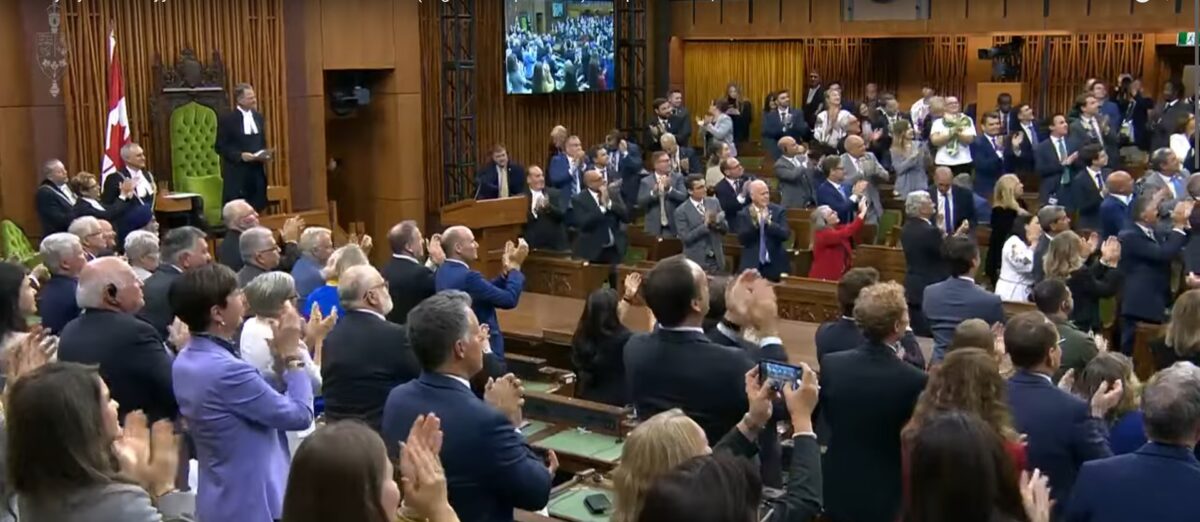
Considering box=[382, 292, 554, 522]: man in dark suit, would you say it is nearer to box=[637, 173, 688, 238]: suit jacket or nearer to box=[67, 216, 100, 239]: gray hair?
box=[67, 216, 100, 239]: gray hair

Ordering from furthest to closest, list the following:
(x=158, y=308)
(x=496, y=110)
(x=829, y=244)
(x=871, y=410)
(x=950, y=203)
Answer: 1. (x=496, y=110)
2. (x=950, y=203)
3. (x=829, y=244)
4. (x=158, y=308)
5. (x=871, y=410)

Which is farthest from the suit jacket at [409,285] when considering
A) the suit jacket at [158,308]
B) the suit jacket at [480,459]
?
the suit jacket at [480,459]

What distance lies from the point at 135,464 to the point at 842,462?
89.2 inches

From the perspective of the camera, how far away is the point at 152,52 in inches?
496

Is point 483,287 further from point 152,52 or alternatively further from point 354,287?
point 152,52

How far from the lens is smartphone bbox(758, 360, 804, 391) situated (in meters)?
3.59

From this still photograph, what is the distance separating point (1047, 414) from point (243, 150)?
9536 mm

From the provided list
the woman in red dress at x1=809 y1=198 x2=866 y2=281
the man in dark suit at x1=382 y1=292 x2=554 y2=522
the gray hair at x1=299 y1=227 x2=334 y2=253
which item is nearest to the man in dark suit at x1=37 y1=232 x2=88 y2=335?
the gray hair at x1=299 y1=227 x2=334 y2=253

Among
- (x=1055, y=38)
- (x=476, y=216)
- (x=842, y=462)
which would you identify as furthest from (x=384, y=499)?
(x=1055, y=38)

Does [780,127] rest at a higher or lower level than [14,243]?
higher

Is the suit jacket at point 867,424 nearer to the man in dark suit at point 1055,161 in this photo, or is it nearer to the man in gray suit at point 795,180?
the man in gray suit at point 795,180

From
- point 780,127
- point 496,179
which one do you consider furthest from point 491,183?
point 780,127

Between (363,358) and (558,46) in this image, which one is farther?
(558,46)

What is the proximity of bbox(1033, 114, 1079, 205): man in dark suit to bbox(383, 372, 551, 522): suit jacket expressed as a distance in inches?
372
